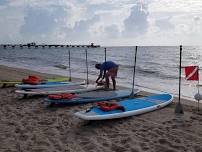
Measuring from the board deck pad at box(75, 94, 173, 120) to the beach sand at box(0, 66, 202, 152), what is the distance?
189mm

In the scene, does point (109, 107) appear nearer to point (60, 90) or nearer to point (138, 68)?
point (60, 90)

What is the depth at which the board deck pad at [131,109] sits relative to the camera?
7930 millimetres

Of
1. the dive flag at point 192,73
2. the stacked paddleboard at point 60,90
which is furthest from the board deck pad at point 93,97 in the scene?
the dive flag at point 192,73

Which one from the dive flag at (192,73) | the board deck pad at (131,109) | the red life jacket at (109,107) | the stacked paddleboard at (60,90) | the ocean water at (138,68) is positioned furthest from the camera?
the ocean water at (138,68)

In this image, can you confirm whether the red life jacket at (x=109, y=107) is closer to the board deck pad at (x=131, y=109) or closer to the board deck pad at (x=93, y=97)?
the board deck pad at (x=131, y=109)

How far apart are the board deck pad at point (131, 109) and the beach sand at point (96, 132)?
0.19 meters

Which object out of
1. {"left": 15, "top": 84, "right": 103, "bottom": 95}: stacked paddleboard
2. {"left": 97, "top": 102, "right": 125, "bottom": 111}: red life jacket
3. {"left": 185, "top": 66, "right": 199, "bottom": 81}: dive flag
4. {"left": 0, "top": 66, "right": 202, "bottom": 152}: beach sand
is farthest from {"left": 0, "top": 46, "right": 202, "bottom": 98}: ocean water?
{"left": 97, "top": 102, "right": 125, "bottom": 111}: red life jacket

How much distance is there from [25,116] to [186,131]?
468 centimetres

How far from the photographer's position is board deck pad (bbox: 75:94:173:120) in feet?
26.0

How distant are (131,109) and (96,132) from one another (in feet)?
6.27

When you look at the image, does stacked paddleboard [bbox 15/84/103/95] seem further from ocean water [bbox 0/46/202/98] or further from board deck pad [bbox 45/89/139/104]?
ocean water [bbox 0/46/202/98]

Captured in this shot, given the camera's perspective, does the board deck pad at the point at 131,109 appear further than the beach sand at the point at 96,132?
Yes

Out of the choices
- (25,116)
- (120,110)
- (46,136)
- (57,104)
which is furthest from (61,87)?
(46,136)

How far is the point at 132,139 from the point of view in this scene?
270 inches
